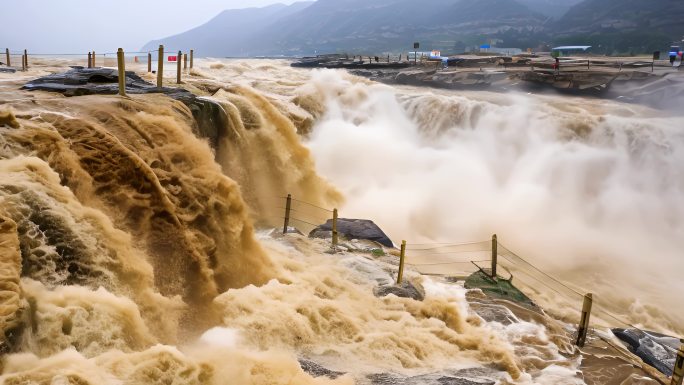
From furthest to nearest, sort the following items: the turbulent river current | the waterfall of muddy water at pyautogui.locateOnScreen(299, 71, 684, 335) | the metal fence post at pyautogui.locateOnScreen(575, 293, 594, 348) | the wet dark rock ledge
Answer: the waterfall of muddy water at pyautogui.locateOnScreen(299, 71, 684, 335) → the wet dark rock ledge → the metal fence post at pyautogui.locateOnScreen(575, 293, 594, 348) → the turbulent river current

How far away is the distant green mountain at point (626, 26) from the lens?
228ft

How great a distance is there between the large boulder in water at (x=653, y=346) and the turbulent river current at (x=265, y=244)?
1208 millimetres

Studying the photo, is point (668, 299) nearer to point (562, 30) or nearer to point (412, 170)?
point (412, 170)

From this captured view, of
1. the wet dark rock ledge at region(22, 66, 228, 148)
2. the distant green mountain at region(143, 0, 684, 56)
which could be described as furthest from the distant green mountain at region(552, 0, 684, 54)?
the wet dark rock ledge at region(22, 66, 228, 148)

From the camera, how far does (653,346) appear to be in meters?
9.93

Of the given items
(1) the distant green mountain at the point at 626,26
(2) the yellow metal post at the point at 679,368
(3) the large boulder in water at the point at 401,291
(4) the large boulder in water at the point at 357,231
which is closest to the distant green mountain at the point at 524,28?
A: (1) the distant green mountain at the point at 626,26

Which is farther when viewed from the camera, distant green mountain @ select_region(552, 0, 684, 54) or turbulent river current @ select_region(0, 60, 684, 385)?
distant green mountain @ select_region(552, 0, 684, 54)

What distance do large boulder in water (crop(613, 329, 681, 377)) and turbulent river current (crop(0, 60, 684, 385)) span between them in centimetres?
121

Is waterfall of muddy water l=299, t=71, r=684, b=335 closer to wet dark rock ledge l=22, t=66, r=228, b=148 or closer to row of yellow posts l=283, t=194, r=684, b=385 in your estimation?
row of yellow posts l=283, t=194, r=684, b=385

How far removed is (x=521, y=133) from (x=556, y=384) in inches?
599

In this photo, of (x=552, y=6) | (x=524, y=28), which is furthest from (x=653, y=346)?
(x=552, y=6)

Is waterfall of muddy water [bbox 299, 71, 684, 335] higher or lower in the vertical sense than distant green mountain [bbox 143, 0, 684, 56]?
lower

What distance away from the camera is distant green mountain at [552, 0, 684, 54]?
228ft

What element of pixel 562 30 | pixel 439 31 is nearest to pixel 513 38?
pixel 562 30
